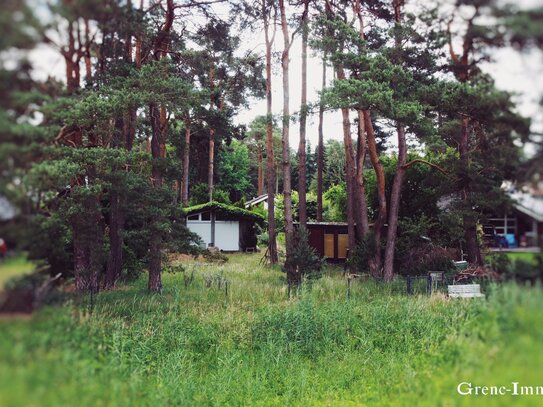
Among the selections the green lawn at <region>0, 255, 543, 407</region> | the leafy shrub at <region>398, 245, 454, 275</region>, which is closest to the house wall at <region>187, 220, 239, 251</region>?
the leafy shrub at <region>398, 245, 454, 275</region>

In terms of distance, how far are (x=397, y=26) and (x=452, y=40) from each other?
226 inches

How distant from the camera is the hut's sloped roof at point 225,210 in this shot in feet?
92.4

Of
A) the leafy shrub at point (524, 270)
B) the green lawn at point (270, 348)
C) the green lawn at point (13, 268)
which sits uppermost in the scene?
the green lawn at point (13, 268)

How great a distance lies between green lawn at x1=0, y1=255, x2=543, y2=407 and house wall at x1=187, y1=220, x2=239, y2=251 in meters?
16.2

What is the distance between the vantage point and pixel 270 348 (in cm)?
751

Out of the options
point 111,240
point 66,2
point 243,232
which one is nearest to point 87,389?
point 66,2

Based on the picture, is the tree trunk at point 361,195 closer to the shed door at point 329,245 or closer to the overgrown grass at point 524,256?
the shed door at point 329,245

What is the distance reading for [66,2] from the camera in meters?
2.61

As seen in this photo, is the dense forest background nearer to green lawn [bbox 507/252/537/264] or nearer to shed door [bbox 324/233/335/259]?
green lawn [bbox 507/252/537/264]

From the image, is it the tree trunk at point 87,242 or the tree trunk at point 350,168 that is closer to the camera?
the tree trunk at point 87,242

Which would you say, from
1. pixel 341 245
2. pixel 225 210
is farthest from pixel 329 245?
pixel 225 210

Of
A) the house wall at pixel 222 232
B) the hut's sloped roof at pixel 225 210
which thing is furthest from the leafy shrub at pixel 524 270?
the house wall at pixel 222 232

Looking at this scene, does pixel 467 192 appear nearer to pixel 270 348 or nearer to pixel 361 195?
pixel 270 348

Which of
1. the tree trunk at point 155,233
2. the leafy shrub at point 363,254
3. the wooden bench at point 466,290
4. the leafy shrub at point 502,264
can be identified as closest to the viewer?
the leafy shrub at point 502,264
